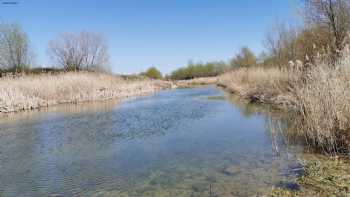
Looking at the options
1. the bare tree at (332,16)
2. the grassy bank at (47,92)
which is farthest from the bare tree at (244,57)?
the bare tree at (332,16)

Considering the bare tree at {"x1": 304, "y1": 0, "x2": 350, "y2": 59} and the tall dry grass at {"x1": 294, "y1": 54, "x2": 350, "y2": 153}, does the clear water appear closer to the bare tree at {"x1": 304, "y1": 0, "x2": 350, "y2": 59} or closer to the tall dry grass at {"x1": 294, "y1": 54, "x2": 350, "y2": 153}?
the tall dry grass at {"x1": 294, "y1": 54, "x2": 350, "y2": 153}

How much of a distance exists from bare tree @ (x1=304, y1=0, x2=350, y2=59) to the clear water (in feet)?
13.8

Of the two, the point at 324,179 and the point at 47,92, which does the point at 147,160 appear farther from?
the point at 47,92

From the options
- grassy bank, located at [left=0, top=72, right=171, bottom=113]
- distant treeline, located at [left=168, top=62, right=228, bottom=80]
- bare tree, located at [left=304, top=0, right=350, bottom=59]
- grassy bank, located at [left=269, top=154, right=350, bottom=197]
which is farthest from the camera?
distant treeline, located at [left=168, top=62, right=228, bottom=80]

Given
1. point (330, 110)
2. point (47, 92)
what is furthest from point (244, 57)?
point (330, 110)

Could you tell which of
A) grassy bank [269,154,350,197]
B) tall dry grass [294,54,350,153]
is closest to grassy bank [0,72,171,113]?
tall dry grass [294,54,350,153]

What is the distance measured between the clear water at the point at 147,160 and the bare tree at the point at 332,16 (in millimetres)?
4195

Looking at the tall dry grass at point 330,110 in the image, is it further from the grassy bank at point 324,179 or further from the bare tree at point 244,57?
the bare tree at point 244,57

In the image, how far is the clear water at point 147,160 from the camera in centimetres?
329

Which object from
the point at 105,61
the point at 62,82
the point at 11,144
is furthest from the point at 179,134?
the point at 105,61

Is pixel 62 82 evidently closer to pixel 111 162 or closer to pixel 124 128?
pixel 124 128

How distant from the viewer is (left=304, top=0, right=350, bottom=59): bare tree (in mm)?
Result: 8242

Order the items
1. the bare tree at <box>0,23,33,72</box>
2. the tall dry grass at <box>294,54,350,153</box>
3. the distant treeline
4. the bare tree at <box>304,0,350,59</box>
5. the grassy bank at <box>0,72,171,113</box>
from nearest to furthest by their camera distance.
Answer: the tall dry grass at <box>294,54,350,153</box> < the bare tree at <box>304,0,350,59</box> < the grassy bank at <box>0,72,171,113</box> < the bare tree at <box>0,23,33,72</box> < the distant treeline

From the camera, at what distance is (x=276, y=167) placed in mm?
3666
